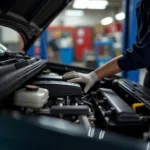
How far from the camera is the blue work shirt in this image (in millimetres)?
1320

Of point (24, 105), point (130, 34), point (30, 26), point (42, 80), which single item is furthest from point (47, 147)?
point (130, 34)

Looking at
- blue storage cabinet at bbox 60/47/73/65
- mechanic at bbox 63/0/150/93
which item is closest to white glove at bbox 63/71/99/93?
mechanic at bbox 63/0/150/93

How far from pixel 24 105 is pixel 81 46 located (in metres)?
12.0

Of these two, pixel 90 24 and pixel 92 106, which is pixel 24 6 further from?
pixel 90 24

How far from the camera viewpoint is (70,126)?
694 millimetres

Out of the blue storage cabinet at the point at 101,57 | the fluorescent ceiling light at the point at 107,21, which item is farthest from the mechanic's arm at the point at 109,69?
the fluorescent ceiling light at the point at 107,21

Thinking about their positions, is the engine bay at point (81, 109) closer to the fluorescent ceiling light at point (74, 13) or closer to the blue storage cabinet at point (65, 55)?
the blue storage cabinet at point (65, 55)

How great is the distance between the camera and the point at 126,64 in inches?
58.6

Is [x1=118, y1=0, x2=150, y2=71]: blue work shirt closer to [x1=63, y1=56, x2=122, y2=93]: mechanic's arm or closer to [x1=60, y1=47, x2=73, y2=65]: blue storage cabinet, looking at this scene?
[x1=63, y1=56, x2=122, y2=93]: mechanic's arm

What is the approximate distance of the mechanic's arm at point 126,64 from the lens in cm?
132

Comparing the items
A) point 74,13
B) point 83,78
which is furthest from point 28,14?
point 74,13

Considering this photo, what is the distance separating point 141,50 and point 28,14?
35.9 inches

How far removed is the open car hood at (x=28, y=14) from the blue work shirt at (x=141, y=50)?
597 mm

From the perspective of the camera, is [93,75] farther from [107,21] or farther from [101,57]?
[107,21]
